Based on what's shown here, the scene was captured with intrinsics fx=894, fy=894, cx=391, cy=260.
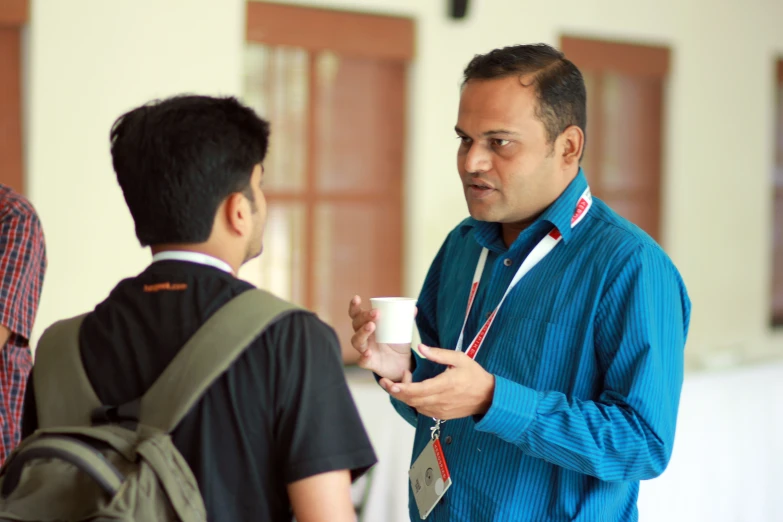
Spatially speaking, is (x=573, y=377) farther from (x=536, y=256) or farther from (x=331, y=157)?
(x=331, y=157)

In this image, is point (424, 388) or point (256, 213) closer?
point (256, 213)

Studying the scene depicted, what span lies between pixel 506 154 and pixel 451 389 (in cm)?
45

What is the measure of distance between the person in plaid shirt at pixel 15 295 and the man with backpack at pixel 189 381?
0.60 meters

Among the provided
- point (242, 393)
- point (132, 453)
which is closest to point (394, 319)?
point (242, 393)

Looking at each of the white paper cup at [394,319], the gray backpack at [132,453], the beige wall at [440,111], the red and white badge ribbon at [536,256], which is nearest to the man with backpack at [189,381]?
the gray backpack at [132,453]

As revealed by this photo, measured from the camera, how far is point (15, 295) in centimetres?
174

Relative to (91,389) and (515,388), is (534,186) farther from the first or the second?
(91,389)

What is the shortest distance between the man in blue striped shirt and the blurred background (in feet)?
4.26

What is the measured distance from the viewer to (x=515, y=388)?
1365mm

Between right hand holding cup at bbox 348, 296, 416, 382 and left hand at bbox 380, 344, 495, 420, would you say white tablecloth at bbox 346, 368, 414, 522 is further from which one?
left hand at bbox 380, 344, 495, 420

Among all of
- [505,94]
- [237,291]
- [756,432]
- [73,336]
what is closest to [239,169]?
[237,291]

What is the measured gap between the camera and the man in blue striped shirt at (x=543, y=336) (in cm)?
136

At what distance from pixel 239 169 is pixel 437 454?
718 mm

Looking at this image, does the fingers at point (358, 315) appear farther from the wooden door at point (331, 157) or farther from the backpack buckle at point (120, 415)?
the wooden door at point (331, 157)
